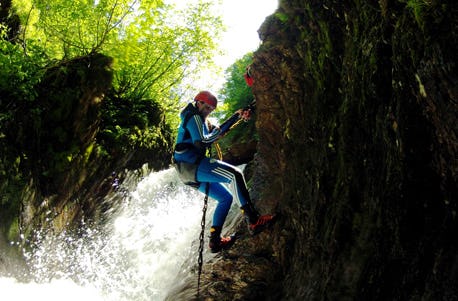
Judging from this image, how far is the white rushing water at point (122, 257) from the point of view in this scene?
8.27 metres

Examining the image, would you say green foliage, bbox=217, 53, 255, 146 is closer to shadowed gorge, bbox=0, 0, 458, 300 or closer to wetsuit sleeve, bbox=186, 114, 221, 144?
shadowed gorge, bbox=0, 0, 458, 300

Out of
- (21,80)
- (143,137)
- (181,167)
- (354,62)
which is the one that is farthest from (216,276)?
(143,137)

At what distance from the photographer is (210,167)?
5.46 meters

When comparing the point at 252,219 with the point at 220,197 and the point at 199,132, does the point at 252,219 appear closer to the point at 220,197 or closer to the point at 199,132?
the point at 220,197

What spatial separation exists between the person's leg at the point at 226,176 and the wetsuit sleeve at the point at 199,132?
38 centimetres

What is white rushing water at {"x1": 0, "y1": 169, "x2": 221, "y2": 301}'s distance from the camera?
8266 millimetres

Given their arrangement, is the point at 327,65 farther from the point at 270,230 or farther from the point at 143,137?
the point at 143,137

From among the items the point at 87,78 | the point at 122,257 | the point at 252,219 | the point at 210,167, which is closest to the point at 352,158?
the point at 252,219

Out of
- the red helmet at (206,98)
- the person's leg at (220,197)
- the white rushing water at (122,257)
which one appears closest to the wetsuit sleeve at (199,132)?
the red helmet at (206,98)

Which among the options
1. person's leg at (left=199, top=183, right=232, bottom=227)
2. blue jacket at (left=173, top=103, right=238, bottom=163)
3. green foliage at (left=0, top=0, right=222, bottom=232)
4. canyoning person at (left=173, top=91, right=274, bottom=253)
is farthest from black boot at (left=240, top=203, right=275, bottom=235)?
green foliage at (left=0, top=0, right=222, bottom=232)

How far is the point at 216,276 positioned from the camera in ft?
19.9

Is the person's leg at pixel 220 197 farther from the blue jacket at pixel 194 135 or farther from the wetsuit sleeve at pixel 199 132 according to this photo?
the wetsuit sleeve at pixel 199 132

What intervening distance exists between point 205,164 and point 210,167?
10 centimetres

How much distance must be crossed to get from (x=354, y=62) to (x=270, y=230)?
332 centimetres
